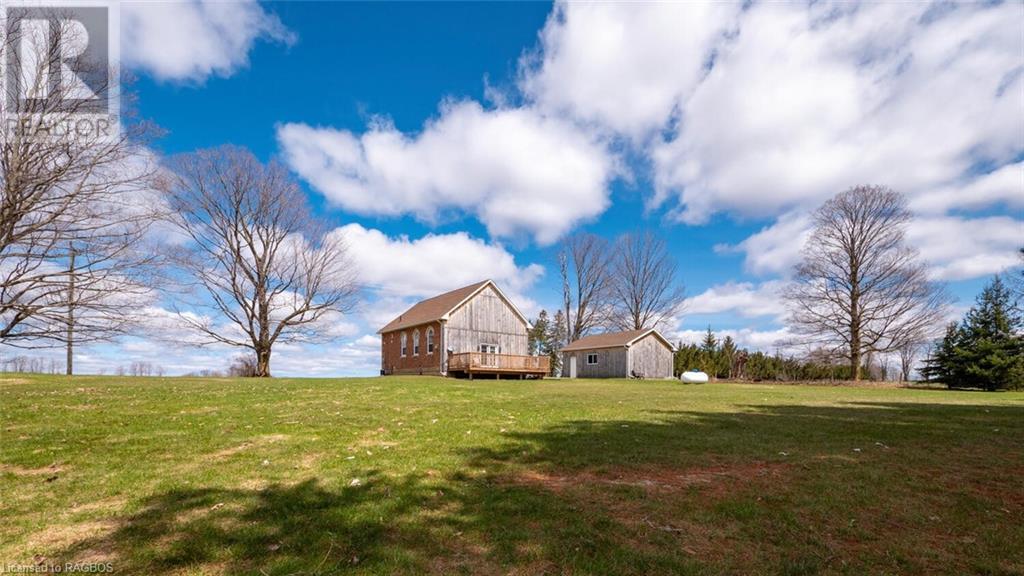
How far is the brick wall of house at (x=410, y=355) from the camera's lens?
32062 millimetres

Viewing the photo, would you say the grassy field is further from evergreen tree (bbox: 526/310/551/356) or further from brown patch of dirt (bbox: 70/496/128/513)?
evergreen tree (bbox: 526/310/551/356)

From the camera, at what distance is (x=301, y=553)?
375 cm

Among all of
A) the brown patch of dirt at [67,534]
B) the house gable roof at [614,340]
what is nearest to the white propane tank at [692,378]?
the house gable roof at [614,340]

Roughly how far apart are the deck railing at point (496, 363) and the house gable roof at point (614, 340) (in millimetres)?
10101

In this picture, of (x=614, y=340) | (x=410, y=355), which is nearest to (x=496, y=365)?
(x=410, y=355)

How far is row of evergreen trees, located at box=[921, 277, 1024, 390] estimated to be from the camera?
27422 mm

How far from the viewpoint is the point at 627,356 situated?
3869 cm

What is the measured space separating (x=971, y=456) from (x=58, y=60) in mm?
20839

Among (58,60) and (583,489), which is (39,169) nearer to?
(58,60)

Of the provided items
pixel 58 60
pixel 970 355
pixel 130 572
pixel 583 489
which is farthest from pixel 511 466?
pixel 970 355

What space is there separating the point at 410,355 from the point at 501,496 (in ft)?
104
